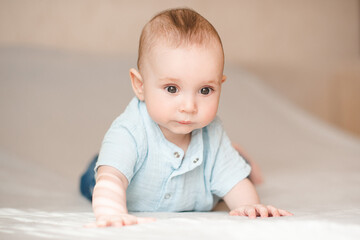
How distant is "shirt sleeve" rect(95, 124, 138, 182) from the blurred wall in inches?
59.5

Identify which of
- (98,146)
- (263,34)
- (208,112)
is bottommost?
(98,146)

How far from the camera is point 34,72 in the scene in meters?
2.10

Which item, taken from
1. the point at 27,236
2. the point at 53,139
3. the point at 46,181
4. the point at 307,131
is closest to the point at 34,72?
the point at 53,139

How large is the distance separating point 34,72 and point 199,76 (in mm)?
1434

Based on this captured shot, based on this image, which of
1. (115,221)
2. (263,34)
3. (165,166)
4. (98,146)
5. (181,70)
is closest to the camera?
(115,221)

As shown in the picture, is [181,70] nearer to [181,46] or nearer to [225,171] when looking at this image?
[181,46]

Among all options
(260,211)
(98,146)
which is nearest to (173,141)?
(260,211)

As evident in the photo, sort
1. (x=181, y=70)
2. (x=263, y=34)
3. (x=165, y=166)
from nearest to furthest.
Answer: (x=181, y=70) < (x=165, y=166) < (x=263, y=34)

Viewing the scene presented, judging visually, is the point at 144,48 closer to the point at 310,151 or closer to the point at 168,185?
the point at 168,185

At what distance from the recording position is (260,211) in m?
0.87

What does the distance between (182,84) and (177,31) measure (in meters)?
0.10

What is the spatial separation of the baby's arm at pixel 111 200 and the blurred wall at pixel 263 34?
159 cm

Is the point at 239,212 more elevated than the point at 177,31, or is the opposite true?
the point at 177,31

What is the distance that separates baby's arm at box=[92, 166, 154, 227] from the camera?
730mm
